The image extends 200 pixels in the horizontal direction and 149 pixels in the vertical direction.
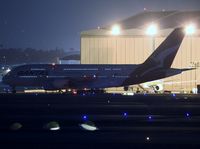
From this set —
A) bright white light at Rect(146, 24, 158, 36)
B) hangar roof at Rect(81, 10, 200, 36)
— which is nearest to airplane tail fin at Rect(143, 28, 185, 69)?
bright white light at Rect(146, 24, 158, 36)

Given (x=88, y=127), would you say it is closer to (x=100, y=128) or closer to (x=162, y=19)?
(x=100, y=128)

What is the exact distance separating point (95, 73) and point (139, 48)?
49.9 ft

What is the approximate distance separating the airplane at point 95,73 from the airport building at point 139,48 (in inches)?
483

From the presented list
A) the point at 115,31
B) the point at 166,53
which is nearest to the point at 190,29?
the point at 115,31

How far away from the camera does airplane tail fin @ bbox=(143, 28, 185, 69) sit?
231 feet

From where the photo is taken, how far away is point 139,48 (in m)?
85.8

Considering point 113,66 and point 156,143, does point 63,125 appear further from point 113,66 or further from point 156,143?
point 113,66

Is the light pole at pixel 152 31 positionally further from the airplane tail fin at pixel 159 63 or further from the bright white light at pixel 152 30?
the airplane tail fin at pixel 159 63

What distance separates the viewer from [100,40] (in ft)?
283

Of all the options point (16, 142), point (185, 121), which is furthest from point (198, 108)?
point (16, 142)

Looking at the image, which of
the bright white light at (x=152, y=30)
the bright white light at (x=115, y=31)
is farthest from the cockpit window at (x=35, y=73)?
the bright white light at (x=152, y=30)

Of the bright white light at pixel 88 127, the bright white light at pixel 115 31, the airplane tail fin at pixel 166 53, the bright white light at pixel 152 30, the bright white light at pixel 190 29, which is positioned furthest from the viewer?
the bright white light at pixel 115 31

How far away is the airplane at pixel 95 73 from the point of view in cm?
7062

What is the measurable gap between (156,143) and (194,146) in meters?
1.46
